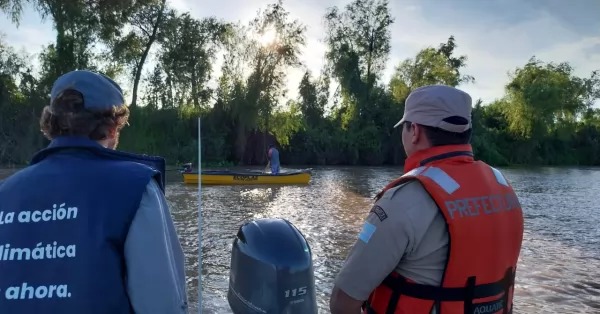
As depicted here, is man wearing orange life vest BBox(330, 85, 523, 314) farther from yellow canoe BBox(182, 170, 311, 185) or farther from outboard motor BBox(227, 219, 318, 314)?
yellow canoe BBox(182, 170, 311, 185)

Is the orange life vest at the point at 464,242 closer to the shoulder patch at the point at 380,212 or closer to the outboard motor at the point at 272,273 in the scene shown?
the shoulder patch at the point at 380,212

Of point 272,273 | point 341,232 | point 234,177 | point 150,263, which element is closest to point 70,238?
point 150,263

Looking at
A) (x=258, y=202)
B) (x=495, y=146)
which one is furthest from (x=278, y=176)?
(x=495, y=146)

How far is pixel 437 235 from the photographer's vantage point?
1.97 metres

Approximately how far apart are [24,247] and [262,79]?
34.8 metres

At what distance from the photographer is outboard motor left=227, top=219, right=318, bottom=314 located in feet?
7.87

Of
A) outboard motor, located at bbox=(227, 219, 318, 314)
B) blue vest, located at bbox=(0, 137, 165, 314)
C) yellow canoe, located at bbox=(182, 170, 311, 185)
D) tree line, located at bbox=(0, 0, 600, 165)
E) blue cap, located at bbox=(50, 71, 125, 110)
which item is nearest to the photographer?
blue vest, located at bbox=(0, 137, 165, 314)

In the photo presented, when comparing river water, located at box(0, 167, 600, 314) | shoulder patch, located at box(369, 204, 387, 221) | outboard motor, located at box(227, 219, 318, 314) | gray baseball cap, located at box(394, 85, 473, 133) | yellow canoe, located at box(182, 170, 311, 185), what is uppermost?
gray baseball cap, located at box(394, 85, 473, 133)

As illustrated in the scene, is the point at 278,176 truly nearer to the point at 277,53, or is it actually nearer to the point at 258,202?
the point at 258,202

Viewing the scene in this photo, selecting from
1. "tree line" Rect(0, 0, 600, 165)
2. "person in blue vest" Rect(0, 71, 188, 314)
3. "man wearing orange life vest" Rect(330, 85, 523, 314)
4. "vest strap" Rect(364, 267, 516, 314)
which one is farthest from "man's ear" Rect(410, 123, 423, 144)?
"tree line" Rect(0, 0, 600, 165)

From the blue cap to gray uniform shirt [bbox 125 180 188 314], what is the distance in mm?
387

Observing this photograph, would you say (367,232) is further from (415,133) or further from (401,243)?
(415,133)

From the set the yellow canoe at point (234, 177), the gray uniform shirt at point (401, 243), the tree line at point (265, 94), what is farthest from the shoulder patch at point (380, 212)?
the tree line at point (265, 94)

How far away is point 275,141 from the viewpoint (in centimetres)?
3834
